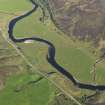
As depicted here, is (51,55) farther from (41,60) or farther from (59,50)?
(41,60)

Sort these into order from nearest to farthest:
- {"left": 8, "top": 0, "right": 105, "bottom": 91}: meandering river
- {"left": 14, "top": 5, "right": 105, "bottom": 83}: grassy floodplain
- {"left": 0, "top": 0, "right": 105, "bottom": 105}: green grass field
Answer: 1. {"left": 0, "top": 0, "right": 105, "bottom": 105}: green grass field
2. {"left": 8, "top": 0, "right": 105, "bottom": 91}: meandering river
3. {"left": 14, "top": 5, "right": 105, "bottom": 83}: grassy floodplain

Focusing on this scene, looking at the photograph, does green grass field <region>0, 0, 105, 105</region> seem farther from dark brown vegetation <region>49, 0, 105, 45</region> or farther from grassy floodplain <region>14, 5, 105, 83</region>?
dark brown vegetation <region>49, 0, 105, 45</region>

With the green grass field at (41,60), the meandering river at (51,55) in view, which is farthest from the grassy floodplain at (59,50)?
the meandering river at (51,55)

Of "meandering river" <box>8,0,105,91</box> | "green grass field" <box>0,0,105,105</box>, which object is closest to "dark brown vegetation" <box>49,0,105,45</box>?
"green grass field" <box>0,0,105,105</box>

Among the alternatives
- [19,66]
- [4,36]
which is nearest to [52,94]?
[19,66]

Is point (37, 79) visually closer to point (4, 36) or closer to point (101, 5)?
point (4, 36)

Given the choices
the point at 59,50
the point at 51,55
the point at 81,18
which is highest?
the point at 81,18

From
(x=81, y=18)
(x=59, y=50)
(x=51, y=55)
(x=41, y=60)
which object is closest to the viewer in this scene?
(x=41, y=60)

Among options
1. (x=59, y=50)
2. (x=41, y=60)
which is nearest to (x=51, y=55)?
(x=59, y=50)

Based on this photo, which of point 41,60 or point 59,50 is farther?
point 59,50

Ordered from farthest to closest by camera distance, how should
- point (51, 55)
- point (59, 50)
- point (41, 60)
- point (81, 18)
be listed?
point (81, 18) < point (59, 50) < point (51, 55) < point (41, 60)

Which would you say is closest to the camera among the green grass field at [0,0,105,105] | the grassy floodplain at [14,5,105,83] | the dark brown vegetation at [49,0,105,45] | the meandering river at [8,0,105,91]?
the green grass field at [0,0,105,105]

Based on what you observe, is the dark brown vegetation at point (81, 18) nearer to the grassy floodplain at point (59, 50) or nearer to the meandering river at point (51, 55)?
the grassy floodplain at point (59, 50)
